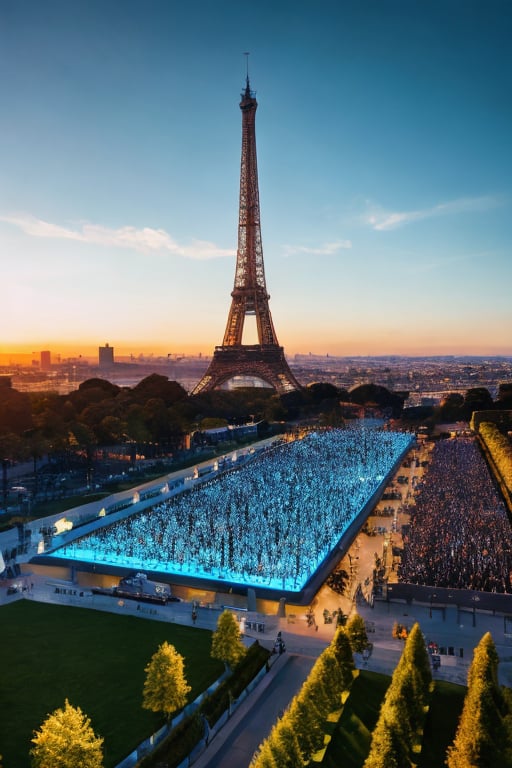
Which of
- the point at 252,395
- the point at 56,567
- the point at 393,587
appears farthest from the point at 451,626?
the point at 252,395

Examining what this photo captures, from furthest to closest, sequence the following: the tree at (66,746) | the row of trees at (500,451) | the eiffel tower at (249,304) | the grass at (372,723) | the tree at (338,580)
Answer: the eiffel tower at (249,304) → the row of trees at (500,451) → the tree at (338,580) → the grass at (372,723) → the tree at (66,746)

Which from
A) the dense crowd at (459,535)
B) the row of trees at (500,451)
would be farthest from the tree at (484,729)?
the row of trees at (500,451)

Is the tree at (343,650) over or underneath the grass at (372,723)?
over

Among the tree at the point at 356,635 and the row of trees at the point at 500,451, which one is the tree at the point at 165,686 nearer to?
the tree at the point at 356,635

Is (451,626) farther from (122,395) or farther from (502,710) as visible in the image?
(122,395)

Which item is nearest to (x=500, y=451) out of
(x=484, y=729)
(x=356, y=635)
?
(x=356, y=635)

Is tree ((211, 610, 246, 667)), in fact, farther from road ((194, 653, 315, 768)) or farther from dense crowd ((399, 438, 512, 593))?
dense crowd ((399, 438, 512, 593))

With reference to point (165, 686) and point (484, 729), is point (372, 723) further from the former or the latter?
point (165, 686)
